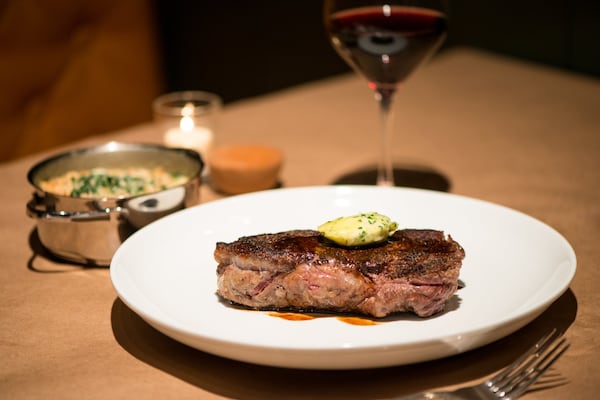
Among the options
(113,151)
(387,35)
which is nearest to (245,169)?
(113,151)

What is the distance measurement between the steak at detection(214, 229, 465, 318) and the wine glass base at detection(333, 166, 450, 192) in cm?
64

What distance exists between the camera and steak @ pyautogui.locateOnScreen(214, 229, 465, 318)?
1057 millimetres

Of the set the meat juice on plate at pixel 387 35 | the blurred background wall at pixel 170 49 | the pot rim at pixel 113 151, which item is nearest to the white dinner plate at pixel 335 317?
the pot rim at pixel 113 151

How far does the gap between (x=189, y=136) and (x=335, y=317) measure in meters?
0.96

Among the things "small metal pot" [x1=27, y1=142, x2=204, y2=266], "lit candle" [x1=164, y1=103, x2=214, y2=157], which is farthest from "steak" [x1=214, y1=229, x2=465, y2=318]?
"lit candle" [x1=164, y1=103, x2=214, y2=157]

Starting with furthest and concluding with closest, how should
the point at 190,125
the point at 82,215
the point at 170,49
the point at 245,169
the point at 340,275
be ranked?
1. the point at 170,49
2. the point at 190,125
3. the point at 245,169
4. the point at 82,215
5. the point at 340,275

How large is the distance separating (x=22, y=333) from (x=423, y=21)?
96cm

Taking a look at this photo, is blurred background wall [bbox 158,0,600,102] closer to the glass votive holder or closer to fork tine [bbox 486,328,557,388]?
the glass votive holder

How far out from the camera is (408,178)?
6.02 feet

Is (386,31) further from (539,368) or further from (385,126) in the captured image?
(539,368)

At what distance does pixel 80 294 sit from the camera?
4.17 feet

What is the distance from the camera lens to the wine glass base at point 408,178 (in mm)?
1783

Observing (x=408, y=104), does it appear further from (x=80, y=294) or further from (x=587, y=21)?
(x=80, y=294)

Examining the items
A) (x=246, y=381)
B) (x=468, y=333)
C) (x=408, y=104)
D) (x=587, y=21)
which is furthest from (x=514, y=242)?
(x=587, y=21)
